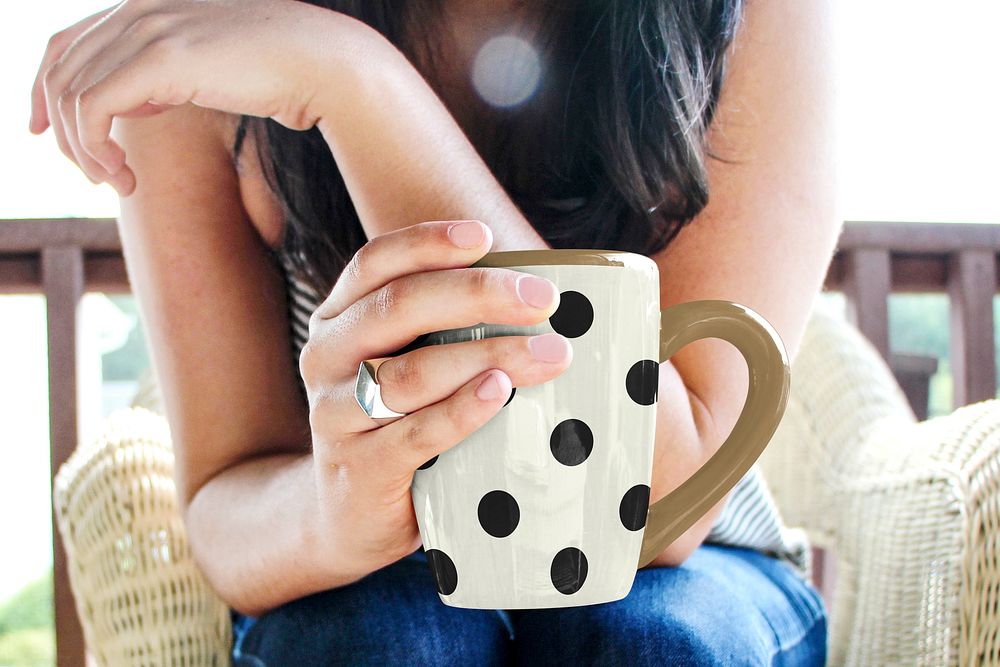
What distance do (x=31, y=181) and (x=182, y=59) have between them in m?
2.54

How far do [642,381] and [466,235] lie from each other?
0.32 feet

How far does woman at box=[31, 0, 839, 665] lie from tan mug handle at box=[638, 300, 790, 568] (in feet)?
0.32

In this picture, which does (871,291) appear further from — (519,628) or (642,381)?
(642,381)

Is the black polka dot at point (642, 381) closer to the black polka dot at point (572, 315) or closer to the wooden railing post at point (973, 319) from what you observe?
the black polka dot at point (572, 315)

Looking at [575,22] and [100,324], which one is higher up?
[575,22]

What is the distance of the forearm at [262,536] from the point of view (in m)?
0.57

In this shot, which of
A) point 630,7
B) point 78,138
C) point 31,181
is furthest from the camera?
point 31,181

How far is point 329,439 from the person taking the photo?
401 mm

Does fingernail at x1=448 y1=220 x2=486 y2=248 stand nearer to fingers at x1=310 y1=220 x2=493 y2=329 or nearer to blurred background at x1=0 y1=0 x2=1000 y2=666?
fingers at x1=310 y1=220 x2=493 y2=329

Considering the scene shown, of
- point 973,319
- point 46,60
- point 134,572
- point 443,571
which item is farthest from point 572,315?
point 973,319

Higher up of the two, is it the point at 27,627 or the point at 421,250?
the point at 421,250

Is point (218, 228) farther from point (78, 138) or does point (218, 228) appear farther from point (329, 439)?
point (329, 439)

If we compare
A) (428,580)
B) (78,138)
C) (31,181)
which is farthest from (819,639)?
(31,181)

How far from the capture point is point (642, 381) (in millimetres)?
348
